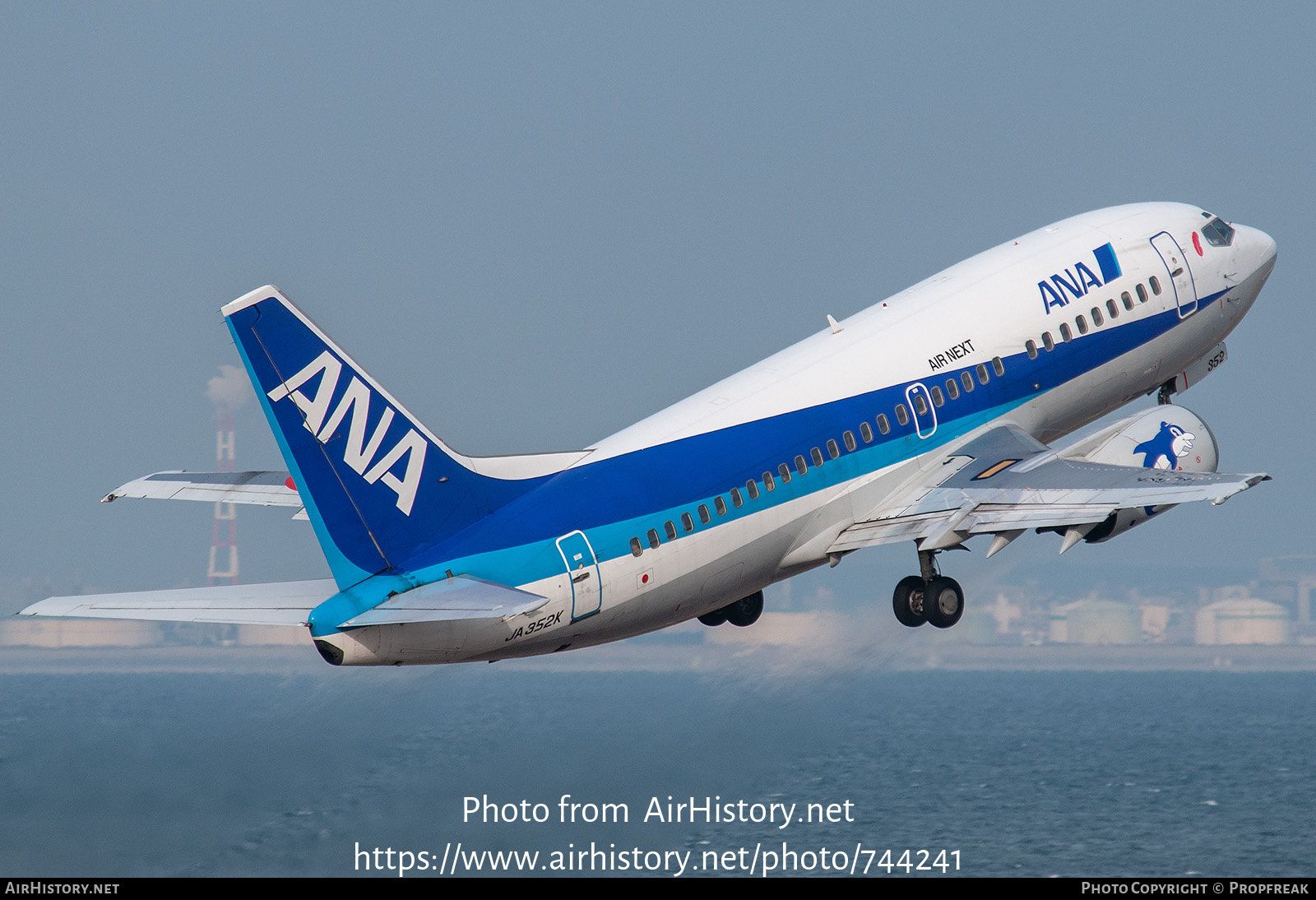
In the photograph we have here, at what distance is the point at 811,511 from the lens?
30.6 meters

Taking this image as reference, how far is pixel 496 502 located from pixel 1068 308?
14.9 m

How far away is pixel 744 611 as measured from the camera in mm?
35188

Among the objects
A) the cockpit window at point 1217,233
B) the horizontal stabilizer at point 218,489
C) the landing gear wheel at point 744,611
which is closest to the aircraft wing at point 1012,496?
the landing gear wheel at point 744,611

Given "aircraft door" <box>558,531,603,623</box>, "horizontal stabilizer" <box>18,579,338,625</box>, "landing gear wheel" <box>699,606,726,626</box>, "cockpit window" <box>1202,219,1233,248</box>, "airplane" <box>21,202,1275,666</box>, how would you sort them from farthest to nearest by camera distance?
"cockpit window" <box>1202,219,1233,248</box>, "landing gear wheel" <box>699,606,726,626</box>, "aircraft door" <box>558,531,603,623</box>, "airplane" <box>21,202,1275,666</box>, "horizontal stabilizer" <box>18,579,338,625</box>

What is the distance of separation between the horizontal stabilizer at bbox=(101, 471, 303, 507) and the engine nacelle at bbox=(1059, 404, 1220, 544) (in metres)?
16.4

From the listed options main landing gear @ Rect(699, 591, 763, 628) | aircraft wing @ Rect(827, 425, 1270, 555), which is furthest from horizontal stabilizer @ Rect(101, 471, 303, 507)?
aircraft wing @ Rect(827, 425, 1270, 555)

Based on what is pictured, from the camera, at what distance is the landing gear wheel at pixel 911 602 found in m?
31.7

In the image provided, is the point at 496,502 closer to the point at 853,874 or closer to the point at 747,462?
the point at 747,462

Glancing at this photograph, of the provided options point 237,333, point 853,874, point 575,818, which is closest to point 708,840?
point 853,874

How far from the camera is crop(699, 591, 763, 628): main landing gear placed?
35.0 m

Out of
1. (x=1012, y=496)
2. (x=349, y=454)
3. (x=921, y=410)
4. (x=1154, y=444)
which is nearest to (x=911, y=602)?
(x=1012, y=496)

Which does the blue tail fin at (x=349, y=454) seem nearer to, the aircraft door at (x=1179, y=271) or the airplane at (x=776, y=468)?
the airplane at (x=776, y=468)

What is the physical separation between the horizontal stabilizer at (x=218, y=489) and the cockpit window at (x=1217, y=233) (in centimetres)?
2246

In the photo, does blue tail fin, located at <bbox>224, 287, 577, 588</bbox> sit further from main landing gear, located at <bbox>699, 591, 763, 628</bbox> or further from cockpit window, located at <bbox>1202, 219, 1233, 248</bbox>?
cockpit window, located at <bbox>1202, 219, 1233, 248</bbox>
